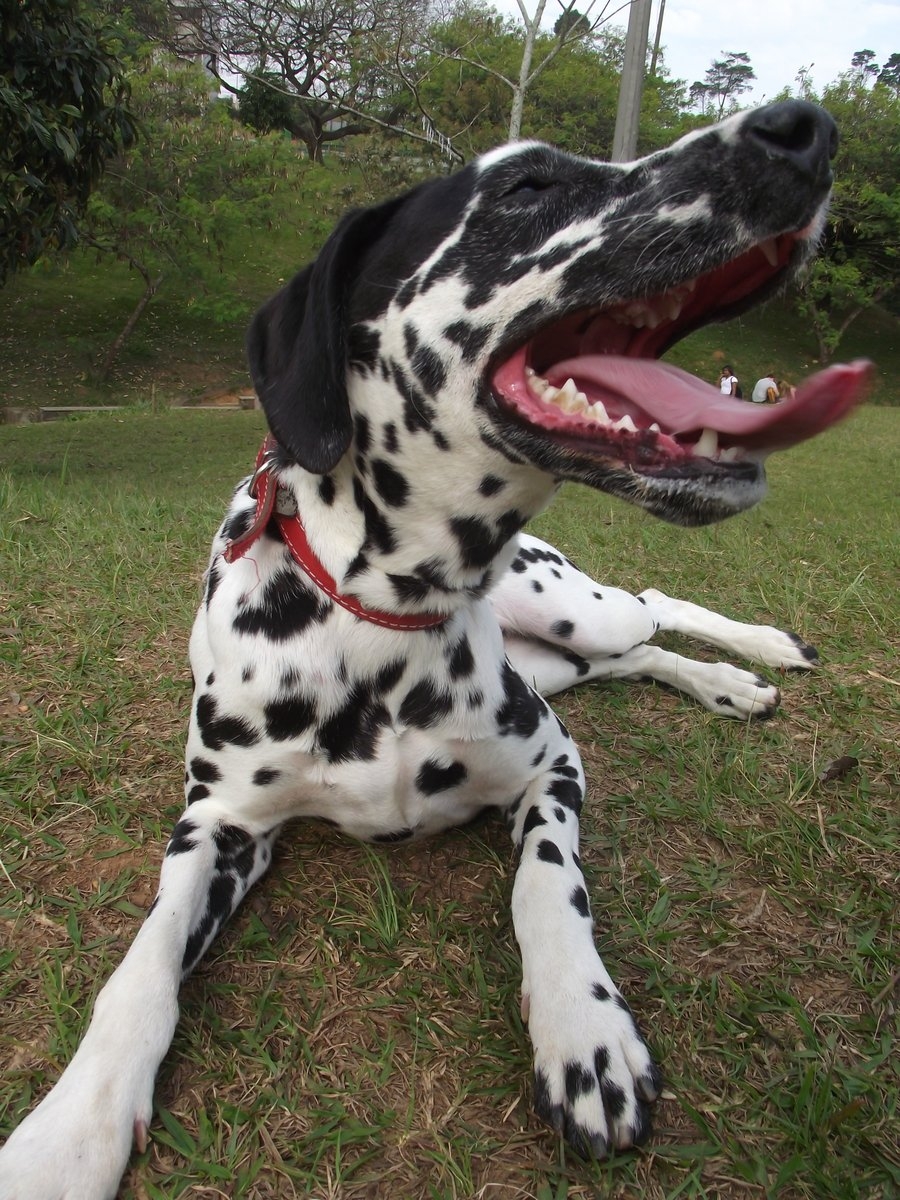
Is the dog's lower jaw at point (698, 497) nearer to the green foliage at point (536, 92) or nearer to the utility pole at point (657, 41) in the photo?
the green foliage at point (536, 92)

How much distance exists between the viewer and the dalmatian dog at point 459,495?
1644 mm

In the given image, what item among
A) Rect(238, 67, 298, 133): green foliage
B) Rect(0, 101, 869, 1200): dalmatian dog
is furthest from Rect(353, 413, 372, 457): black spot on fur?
Rect(238, 67, 298, 133): green foliage

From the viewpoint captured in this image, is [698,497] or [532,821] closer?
[698,497]

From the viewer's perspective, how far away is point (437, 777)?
2.15m

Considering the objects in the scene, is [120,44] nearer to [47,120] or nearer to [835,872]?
[47,120]

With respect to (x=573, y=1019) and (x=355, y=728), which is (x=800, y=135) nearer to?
(x=355, y=728)

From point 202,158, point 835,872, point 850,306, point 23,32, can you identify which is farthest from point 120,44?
point 850,306

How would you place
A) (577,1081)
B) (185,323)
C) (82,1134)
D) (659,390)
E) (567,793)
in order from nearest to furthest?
1. (82,1134)
2. (577,1081)
3. (659,390)
4. (567,793)
5. (185,323)

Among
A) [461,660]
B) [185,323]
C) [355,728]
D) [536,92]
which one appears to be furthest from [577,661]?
[536,92]

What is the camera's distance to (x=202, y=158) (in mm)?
15852

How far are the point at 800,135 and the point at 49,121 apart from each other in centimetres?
654

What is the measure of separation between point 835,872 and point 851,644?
A: 154 centimetres

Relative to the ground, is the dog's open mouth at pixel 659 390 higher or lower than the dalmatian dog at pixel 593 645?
higher

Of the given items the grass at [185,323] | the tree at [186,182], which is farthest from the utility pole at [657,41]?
the tree at [186,182]
